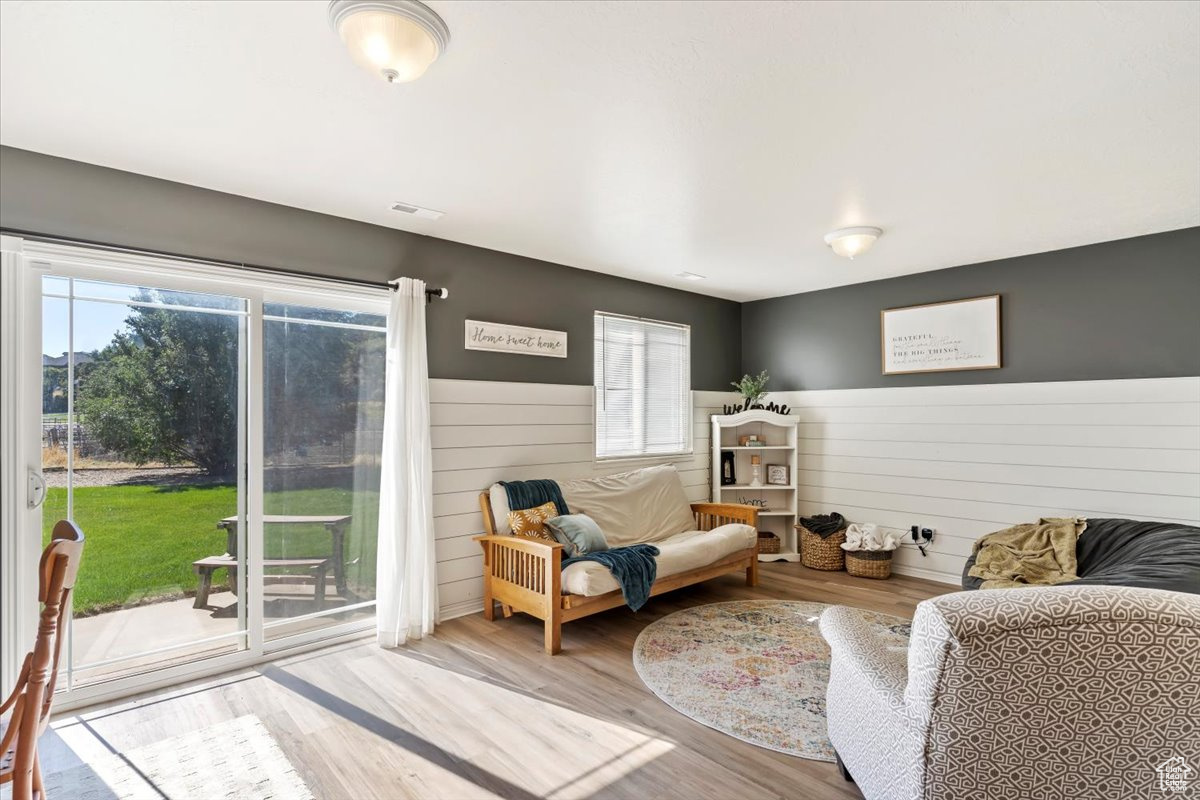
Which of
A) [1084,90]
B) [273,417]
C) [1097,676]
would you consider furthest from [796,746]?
[273,417]

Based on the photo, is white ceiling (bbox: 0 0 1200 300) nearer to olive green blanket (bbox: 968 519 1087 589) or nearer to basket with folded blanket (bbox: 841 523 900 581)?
olive green blanket (bbox: 968 519 1087 589)

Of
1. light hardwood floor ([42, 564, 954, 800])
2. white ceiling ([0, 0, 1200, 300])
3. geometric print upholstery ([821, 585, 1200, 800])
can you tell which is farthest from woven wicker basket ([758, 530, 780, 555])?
geometric print upholstery ([821, 585, 1200, 800])

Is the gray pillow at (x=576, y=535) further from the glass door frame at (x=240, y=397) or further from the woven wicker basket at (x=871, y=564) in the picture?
the woven wicker basket at (x=871, y=564)

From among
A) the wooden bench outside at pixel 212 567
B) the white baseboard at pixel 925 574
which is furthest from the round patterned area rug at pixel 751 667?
the wooden bench outside at pixel 212 567

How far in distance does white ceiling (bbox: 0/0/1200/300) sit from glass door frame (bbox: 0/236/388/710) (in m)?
0.43

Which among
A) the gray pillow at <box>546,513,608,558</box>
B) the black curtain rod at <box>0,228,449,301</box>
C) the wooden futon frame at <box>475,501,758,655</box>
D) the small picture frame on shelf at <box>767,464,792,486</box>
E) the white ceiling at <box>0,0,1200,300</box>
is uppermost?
the white ceiling at <box>0,0,1200,300</box>

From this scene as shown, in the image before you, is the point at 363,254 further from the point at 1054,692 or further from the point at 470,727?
the point at 1054,692

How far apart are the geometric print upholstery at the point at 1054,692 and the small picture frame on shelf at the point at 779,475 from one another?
4.15 meters

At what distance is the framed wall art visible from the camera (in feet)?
14.9

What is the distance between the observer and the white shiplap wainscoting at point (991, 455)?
12.4 feet

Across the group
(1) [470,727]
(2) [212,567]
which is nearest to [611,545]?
(1) [470,727]

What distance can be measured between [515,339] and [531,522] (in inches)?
51.6

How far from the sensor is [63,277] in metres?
2.69

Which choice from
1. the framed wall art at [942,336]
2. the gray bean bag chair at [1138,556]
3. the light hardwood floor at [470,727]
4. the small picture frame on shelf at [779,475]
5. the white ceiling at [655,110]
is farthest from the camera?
the small picture frame on shelf at [779,475]
